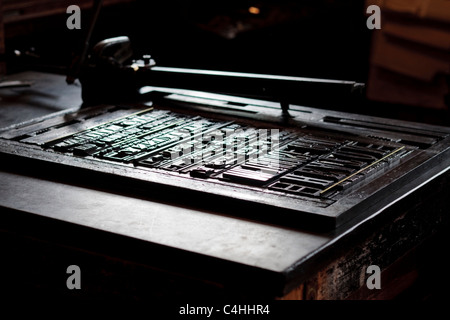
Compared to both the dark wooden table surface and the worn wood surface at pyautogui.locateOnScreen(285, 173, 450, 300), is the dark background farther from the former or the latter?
the dark wooden table surface

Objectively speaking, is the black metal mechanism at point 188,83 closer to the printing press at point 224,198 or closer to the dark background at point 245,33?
the printing press at point 224,198

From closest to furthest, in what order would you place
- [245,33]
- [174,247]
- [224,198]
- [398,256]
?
[174,247] < [224,198] < [398,256] < [245,33]

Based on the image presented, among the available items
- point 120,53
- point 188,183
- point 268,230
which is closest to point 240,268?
point 268,230

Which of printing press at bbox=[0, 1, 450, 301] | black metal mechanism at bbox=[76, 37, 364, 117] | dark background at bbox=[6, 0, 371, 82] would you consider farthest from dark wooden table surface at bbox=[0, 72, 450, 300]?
dark background at bbox=[6, 0, 371, 82]


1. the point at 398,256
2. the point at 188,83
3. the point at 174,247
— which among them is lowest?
the point at 398,256

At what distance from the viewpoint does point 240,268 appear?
4.95ft

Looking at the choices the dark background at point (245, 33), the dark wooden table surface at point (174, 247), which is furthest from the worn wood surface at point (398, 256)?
the dark background at point (245, 33)

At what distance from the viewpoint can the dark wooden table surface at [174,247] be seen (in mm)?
1550

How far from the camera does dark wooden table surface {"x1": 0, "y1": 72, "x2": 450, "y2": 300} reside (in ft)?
5.08

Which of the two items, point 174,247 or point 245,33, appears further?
point 245,33

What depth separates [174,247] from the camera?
158 centimetres

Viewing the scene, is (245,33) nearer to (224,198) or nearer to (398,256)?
(398,256)

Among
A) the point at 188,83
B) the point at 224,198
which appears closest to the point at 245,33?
the point at 188,83

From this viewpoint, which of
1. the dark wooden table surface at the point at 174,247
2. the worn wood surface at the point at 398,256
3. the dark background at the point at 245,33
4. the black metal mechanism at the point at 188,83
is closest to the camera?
the dark wooden table surface at the point at 174,247
